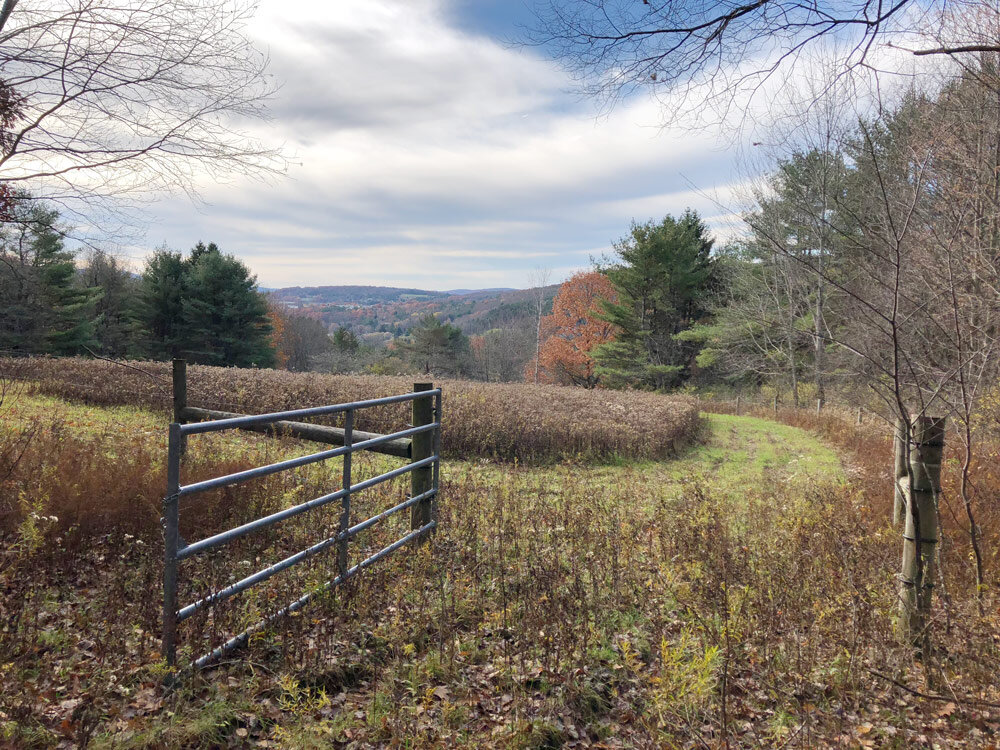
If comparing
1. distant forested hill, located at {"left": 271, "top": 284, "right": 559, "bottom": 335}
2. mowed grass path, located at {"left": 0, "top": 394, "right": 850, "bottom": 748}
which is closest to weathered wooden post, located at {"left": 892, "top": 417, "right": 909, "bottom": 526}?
mowed grass path, located at {"left": 0, "top": 394, "right": 850, "bottom": 748}

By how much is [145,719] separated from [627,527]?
15.5 feet

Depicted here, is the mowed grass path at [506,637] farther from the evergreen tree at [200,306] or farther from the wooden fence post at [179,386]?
the evergreen tree at [200,306]

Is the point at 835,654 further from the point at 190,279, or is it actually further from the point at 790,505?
the point at 190,279

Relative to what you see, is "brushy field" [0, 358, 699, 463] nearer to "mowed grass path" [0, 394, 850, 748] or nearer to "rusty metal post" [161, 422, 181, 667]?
"mowed grass path" [0, 394, 850, 748]

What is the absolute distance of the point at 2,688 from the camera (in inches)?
Answer: 101

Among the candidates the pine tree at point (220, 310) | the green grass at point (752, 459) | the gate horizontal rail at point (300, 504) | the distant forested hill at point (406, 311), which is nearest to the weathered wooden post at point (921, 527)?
the gate horizontal rail at point (300, 504)

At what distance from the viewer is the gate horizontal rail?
271cm

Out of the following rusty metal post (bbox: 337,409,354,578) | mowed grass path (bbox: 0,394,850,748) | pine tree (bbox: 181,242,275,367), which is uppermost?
pine tree (bbox: 181,242,275,367)

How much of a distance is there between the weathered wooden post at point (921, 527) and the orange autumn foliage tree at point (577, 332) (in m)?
36.7

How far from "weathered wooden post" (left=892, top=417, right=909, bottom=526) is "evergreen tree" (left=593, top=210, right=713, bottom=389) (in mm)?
28563

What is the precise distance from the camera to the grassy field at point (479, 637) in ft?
8.82

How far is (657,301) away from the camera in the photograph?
3512 cm

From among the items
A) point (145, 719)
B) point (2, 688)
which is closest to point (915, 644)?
point (145, 719)

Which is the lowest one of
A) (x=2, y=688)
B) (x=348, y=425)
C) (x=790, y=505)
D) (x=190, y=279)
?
(x=790, y=505)
